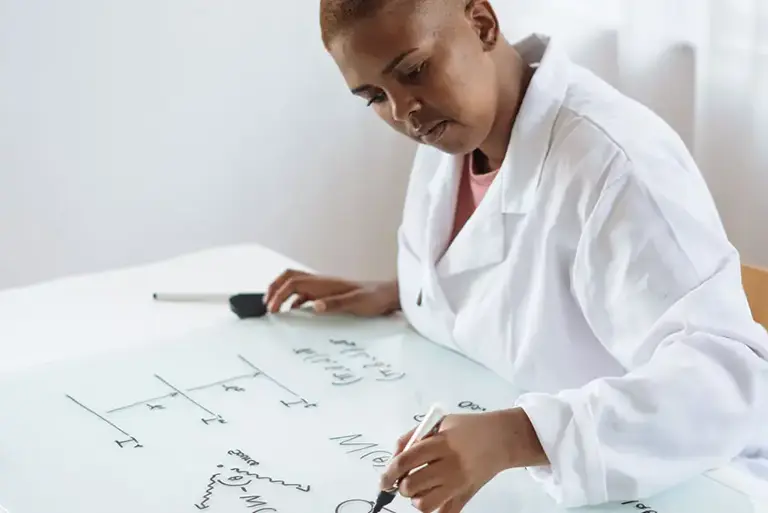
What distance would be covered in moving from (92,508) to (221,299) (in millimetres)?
464

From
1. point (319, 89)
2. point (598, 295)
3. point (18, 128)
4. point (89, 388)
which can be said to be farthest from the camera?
point (319, 89)

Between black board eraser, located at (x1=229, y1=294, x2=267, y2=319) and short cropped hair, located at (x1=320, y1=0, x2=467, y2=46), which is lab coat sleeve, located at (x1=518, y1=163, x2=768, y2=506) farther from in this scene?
black board eraser, located at (x1=229, y1=294, x2=267, y2=319)

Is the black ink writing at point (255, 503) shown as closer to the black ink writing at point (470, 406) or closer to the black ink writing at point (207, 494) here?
the black ink writing at point (207, 494)

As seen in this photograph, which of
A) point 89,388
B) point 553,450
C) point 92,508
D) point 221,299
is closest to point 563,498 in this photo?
point 553,450

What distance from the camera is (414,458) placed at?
71 cm

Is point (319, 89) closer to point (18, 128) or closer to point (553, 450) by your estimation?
point (18, 128)

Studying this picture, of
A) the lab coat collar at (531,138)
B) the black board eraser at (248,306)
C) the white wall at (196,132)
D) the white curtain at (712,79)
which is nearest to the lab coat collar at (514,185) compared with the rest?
the lab coat collar at (531,138)

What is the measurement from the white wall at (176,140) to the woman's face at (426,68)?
0.97 meters

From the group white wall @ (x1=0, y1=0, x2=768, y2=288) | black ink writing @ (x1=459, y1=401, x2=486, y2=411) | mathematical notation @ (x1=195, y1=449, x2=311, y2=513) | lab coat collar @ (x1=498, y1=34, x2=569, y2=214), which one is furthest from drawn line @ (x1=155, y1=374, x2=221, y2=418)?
white wall @ (x1=0, y1=0, x2=768, y2=288)

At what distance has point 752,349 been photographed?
0.79 metres

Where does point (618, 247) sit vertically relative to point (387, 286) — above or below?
above

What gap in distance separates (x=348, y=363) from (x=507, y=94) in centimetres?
30

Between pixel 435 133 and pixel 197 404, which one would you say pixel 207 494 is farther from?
pixel 435 133

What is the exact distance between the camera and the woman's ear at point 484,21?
90 centimetres
